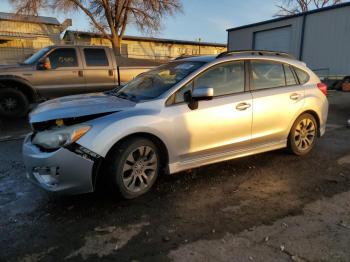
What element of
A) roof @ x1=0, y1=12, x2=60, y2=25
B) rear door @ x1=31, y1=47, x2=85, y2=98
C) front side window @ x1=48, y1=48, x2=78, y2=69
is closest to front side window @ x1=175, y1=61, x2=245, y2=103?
rear door @ x1=31, y1=47, x2=85, y2=98

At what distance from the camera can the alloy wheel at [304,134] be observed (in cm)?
536

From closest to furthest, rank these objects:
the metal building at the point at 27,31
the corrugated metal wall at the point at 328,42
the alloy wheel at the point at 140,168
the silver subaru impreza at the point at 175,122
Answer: the silver subaru impreza at the point at 175,122 → the alloy wheel at the point at 140,168 → the corrugated metal wall at the point at 328,42 → the metal building at the point at 27,31

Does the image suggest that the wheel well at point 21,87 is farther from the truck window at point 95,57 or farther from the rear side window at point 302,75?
the rear side window at point 302,75

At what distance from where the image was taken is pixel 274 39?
22.8m

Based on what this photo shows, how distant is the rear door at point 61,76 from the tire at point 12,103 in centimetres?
47

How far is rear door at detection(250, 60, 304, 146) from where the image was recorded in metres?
4.77

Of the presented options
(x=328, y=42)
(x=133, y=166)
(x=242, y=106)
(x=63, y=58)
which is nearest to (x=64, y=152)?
(x=133, y=166)

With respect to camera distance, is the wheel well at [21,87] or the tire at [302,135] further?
the wheel well at [21,87]

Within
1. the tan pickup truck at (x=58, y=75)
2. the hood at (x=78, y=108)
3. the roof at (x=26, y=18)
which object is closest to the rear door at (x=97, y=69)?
the tan pickup truck at (x=58, y=75)

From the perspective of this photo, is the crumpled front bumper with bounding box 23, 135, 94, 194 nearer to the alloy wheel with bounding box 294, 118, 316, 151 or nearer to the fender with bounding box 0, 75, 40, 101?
the alloy wheel with bounding box 294, 118, 316, 151

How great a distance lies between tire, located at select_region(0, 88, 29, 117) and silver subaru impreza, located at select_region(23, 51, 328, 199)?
Result: 4418 millimetres

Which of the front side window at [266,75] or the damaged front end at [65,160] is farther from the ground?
the front side window at [266,75]

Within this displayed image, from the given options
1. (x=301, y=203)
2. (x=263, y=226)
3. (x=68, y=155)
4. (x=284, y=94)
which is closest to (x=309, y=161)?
(x=284, y=94)

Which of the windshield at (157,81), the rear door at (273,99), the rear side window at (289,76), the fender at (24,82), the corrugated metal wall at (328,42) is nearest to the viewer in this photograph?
the windshield at (157,81)
